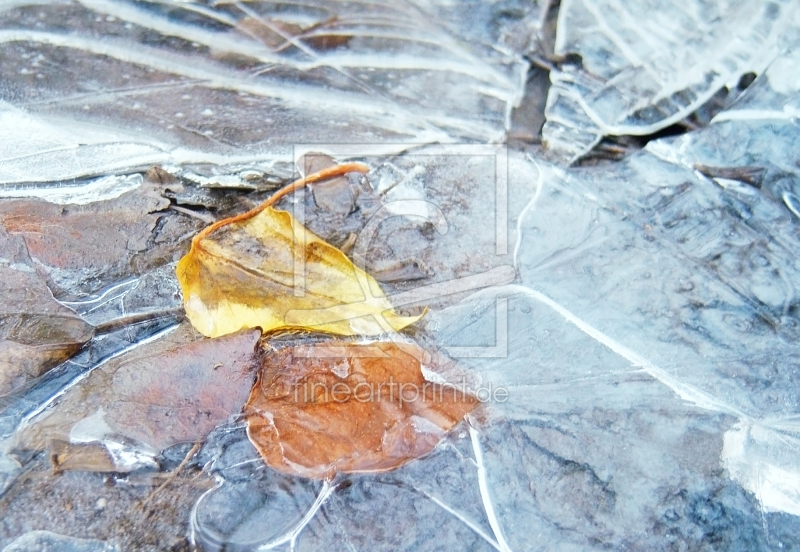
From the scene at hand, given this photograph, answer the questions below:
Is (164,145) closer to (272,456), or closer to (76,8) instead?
(76,8)

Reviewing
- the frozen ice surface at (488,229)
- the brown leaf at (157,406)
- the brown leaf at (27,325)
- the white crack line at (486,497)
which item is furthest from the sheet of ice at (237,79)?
the white crack line at (486,497)

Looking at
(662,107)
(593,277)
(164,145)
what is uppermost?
(662,107)

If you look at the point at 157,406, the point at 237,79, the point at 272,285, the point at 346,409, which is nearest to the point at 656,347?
the point at 346,409

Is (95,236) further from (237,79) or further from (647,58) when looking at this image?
(647,58)

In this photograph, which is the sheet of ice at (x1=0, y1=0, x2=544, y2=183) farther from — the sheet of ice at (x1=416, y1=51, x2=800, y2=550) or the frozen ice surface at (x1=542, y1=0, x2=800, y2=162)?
the sheet of ice at (x1=416, y1=51, x2=800, y2=550)

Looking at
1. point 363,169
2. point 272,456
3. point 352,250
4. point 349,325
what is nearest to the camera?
point 272,456

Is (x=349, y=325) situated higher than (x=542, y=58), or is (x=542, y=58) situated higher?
(x=542, y=58)

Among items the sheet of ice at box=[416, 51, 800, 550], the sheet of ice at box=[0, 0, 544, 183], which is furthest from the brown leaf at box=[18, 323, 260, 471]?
the sheet of ice at box=[0, 0, 544, 183]

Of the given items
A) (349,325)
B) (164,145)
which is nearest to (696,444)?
(349,325)
